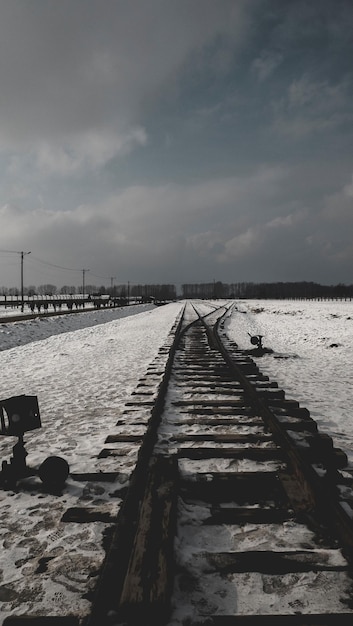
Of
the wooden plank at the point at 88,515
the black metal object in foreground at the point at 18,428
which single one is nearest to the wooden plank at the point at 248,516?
the wooden plank at the point at 88,515

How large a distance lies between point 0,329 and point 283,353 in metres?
15.4

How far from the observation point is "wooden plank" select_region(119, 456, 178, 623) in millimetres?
1841

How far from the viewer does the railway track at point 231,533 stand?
1.93 m

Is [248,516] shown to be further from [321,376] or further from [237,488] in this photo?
[321,376]

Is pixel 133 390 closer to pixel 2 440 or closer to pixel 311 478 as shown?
pixel 2 440

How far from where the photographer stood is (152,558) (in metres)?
2.16

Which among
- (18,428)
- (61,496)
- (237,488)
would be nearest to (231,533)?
(237,488)

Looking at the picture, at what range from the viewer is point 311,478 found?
10.1 feet

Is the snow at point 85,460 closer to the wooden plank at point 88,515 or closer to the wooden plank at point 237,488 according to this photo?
the wooden plank at point 88,515

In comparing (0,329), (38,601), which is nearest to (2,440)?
(38,601)

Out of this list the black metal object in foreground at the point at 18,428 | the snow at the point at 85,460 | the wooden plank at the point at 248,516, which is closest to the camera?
the snow at the point at 85,460

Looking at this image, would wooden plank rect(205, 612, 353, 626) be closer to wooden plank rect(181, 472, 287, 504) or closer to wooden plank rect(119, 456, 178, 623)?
wooden plank rect(119, 456, 178, 623)

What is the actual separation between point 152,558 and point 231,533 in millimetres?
717

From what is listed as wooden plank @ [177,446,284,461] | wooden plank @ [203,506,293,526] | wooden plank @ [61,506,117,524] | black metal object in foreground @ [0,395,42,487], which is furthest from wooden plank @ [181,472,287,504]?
black metal object in foreground @ [0,395,42,487]
